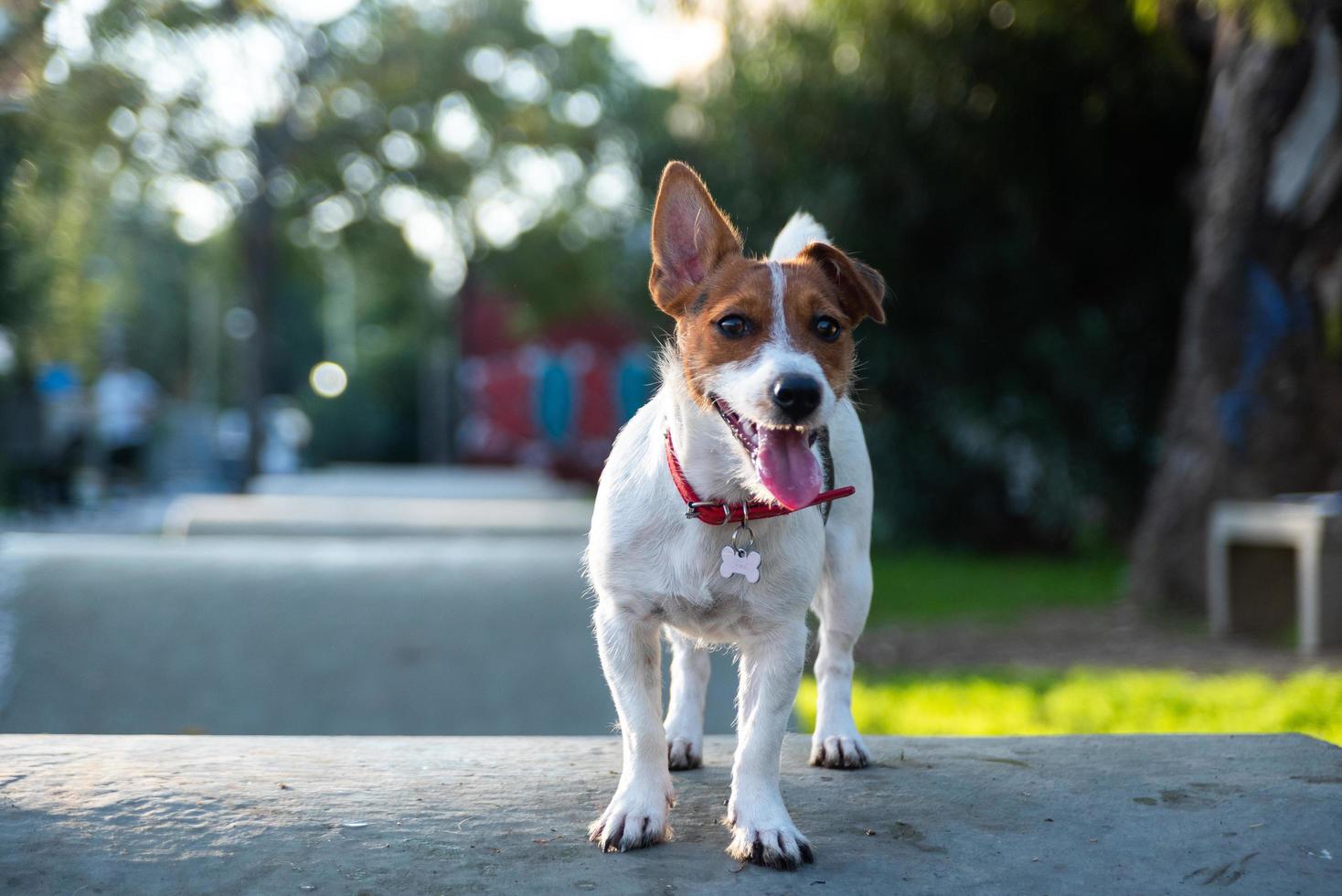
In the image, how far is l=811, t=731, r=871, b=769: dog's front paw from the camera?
366 centimetres

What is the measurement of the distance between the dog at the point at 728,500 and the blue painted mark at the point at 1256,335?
753 centimetres

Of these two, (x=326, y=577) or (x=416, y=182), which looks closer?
(x=326, y=577)

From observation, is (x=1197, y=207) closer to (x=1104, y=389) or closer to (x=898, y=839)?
(x=1104, y=389)

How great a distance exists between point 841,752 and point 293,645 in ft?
13.8

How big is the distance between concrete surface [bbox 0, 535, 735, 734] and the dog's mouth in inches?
157

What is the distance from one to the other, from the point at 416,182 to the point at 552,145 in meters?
2.43

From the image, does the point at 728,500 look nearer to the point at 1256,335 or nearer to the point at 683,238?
the point at 683,238

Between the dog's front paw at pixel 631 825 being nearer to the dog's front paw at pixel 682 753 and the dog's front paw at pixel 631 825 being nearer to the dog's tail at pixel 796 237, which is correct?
the dog's front paw at pixel 682 753

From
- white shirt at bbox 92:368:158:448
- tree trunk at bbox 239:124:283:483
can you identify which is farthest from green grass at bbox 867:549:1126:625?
white shirt at bbox 92:368:158:448

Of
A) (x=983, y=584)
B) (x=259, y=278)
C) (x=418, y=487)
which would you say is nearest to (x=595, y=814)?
(x=983, y=584)

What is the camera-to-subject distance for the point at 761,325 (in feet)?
9.74

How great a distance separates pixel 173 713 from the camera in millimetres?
6352

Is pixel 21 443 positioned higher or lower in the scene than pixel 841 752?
higher

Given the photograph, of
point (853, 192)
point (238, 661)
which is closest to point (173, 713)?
point (238, 661)
